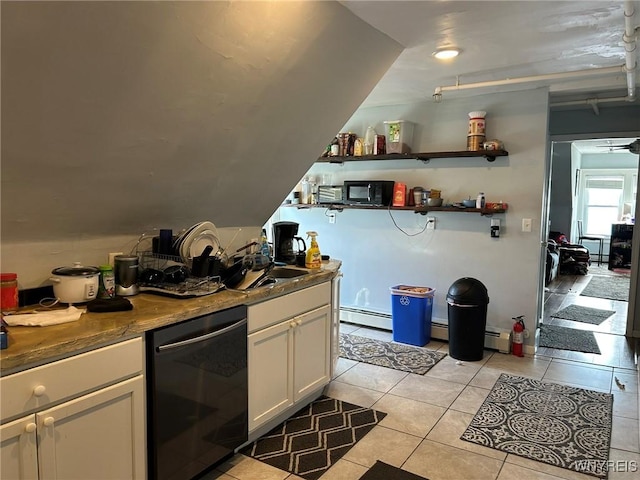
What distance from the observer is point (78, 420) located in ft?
5.49

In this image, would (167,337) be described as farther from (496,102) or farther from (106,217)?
(496,102)

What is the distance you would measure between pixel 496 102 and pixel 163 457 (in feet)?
12.6

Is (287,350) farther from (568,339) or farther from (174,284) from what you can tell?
(568,339)

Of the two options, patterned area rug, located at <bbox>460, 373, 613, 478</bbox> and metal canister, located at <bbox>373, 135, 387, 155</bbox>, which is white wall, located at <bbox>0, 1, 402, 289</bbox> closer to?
metal canister, located at <bbox>373, 135, 387, 155</bbox>

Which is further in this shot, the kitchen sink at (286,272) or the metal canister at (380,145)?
the metal canister at (380,145)

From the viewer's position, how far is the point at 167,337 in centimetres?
199

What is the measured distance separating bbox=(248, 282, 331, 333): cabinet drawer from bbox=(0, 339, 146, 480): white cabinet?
0.75 meters

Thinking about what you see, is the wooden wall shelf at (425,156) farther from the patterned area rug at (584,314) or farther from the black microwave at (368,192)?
the patterned area rug at (584,314)

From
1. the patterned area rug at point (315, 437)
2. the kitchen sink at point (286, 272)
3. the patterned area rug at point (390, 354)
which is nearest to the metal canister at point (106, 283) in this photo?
the kitchen sink at point (286, 272)

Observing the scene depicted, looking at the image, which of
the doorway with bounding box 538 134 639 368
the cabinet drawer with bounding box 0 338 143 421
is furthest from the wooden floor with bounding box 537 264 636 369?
the cabinet drawer with bounding box 0 338 143 421

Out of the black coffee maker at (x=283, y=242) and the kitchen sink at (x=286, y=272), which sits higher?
the black coffee maker at (x=283, y=242)

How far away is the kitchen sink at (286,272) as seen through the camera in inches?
121

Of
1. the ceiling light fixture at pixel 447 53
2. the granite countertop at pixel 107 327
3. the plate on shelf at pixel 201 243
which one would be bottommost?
the granite countertop at pixel 107 327

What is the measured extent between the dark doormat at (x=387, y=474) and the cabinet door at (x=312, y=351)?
672 millimetres
